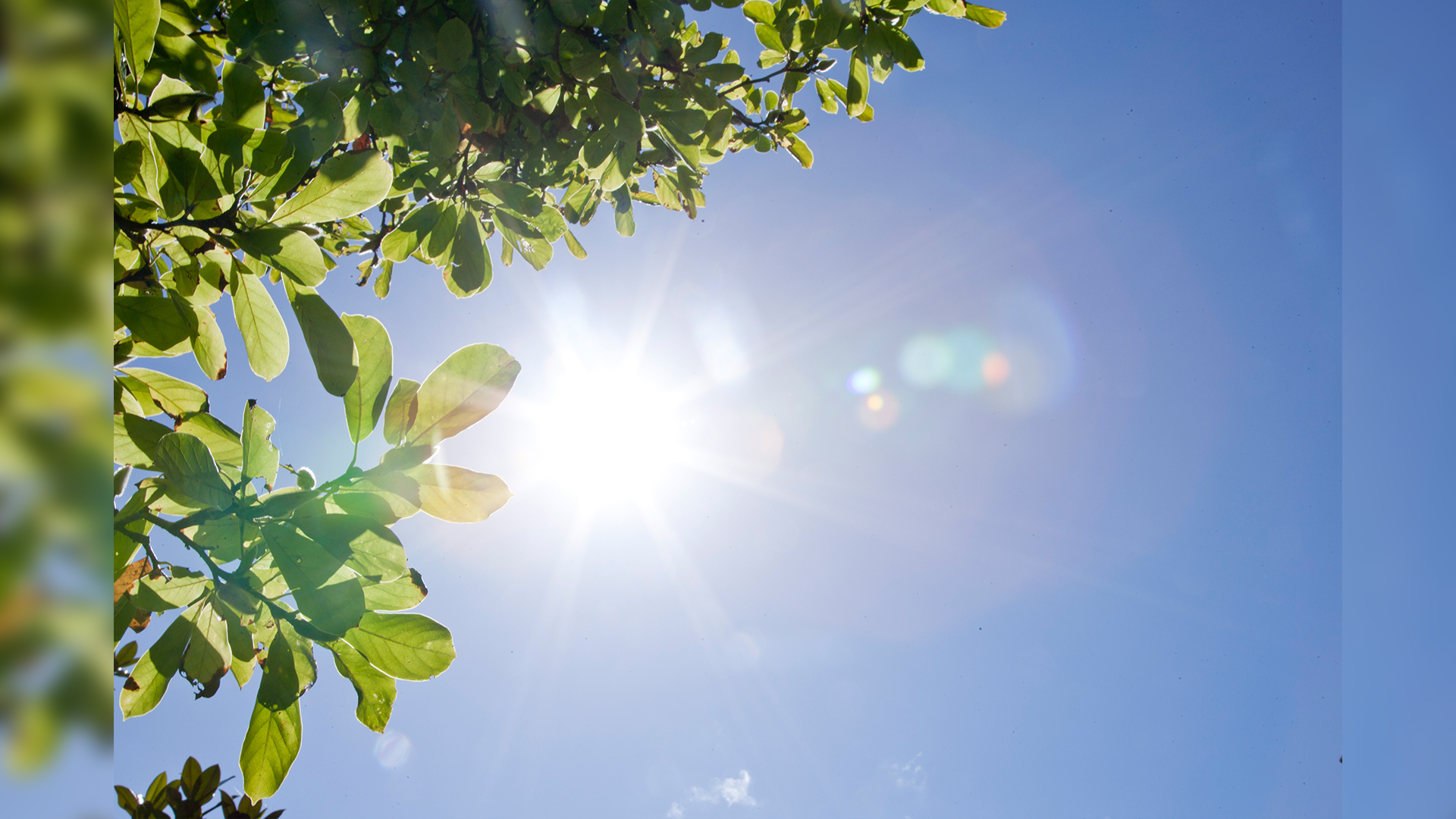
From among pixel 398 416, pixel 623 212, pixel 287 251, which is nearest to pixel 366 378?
pixel 398 416

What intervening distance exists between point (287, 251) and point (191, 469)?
1.02 ft

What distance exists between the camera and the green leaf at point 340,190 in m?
1.01

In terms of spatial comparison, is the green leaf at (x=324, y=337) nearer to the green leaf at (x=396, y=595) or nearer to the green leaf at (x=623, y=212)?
the green leaf at (x=396, y=595)

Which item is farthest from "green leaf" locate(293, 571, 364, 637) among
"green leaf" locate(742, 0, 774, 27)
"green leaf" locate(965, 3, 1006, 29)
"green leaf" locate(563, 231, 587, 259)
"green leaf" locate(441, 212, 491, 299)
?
"green leaf" locate(965, 3, 1006, 29)

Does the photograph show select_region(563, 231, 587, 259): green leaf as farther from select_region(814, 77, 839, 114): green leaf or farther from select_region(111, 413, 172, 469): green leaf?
select_region(111, 413, 172, 469): green leaf

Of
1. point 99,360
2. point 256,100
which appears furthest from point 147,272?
point 99,360

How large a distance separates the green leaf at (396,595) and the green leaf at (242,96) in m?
0.69

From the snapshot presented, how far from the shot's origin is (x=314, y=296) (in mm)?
938

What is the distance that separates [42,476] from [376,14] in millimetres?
1355

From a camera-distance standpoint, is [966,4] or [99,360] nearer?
[99,360]

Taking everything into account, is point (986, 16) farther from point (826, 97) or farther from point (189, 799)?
point (189, 799)

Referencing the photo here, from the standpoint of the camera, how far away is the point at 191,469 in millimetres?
908

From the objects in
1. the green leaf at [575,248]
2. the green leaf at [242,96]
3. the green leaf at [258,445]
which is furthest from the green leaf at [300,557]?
the green leaf at [575,248]

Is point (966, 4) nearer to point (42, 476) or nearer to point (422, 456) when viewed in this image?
point (422, 456)
